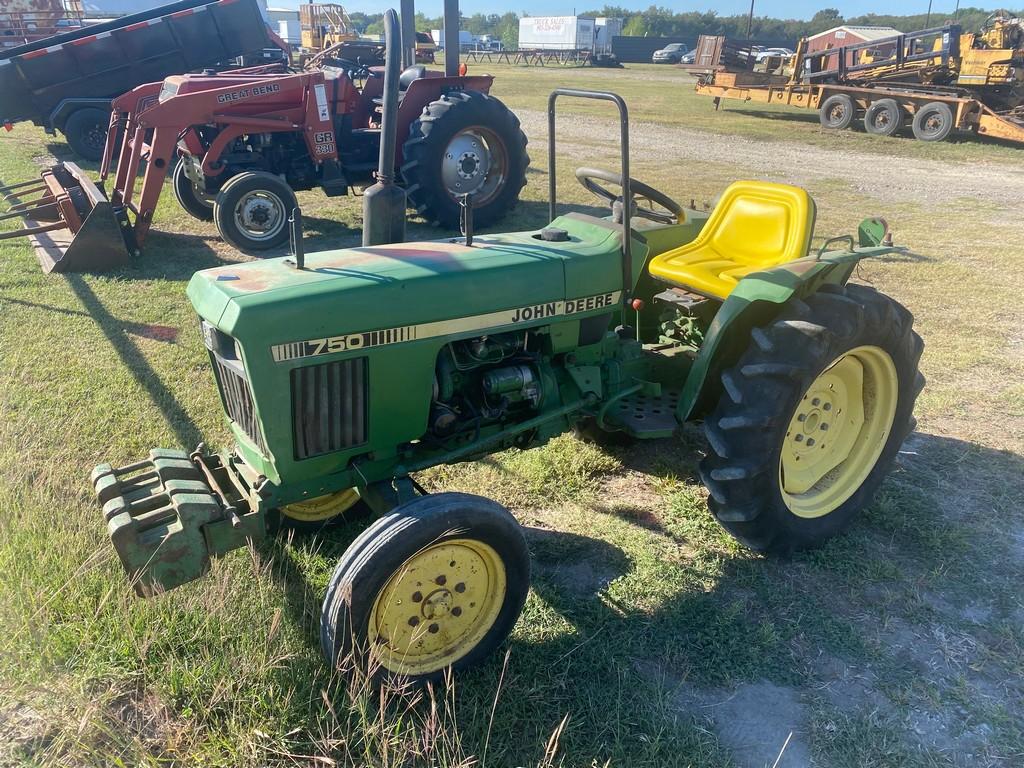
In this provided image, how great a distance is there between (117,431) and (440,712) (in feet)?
8.35

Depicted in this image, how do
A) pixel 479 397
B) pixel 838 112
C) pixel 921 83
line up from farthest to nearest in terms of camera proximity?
pixel 838 112
pixel 921 83
pixel 479 397

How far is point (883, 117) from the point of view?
16016 millimetres

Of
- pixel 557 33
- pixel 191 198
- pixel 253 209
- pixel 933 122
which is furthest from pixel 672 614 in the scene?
pixel 557 33

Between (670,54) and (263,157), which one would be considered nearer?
(263,157)

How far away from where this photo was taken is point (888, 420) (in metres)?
3.25

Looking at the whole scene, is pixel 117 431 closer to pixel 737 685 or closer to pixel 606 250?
pixel 606 250

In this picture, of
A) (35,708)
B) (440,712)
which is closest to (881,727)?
(440,712)

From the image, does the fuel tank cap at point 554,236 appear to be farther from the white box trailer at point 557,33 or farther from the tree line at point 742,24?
the tree line at point 742,24

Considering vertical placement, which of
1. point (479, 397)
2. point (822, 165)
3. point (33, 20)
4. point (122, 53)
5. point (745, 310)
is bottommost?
point (822, 165)

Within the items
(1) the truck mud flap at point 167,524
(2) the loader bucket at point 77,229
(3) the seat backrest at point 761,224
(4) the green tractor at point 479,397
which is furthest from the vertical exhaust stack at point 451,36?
(1) the truck mud flap at point 167,524

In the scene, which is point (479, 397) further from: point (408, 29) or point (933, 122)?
point (933, 122)

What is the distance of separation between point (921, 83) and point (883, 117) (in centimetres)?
105

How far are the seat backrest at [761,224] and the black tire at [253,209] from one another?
4.19 m

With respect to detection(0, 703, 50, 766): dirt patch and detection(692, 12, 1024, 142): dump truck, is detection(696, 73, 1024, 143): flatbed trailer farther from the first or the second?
detection(0, 703, 50, 766): dirt patch
